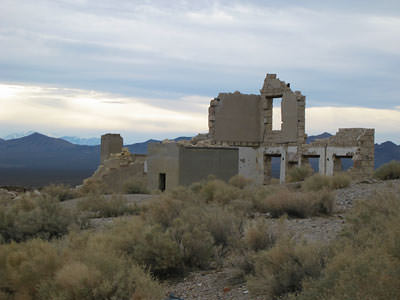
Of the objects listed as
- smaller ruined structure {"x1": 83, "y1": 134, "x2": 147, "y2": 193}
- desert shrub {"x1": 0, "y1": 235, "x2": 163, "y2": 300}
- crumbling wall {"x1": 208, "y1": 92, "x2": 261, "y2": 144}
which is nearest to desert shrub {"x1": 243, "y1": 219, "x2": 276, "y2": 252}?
desert shrub {"x1": 0, "y1": 235, "x2": 163, "y2": 300}

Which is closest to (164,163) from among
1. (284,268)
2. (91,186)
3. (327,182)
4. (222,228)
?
(91,186)

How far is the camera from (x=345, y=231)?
754 cm

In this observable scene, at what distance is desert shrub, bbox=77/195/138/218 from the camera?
1537cm

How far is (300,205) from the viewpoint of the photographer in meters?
12.8

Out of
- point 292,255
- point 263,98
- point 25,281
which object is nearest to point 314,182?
point 292,255

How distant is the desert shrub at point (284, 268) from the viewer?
19.9 ft

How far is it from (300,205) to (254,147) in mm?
19575

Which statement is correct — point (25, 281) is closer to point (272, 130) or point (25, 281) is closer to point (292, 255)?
point (292, 255)

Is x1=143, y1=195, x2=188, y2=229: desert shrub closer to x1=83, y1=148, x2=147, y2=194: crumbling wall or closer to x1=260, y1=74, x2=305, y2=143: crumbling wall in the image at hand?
x1=83, y1=148, x2=147, y2=194: crumbling wall

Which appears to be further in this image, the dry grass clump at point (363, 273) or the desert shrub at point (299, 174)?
the desert shrub at point (299, 174)

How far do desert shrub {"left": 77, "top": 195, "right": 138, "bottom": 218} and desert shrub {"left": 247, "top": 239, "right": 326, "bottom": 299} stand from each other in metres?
8.94

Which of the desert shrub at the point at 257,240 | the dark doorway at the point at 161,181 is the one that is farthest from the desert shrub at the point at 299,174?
the desert shrub at the point at 257,240

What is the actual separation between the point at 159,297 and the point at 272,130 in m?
26.4

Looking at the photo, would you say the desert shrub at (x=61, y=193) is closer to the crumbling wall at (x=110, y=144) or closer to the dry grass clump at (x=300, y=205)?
the dry grass clump at (x=300, y=205)
